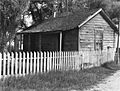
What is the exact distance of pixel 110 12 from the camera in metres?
41.2

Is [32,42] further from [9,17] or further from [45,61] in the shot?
[45,61]

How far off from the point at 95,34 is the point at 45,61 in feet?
35.6

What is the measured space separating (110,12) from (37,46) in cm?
1851

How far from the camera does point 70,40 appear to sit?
21.8m

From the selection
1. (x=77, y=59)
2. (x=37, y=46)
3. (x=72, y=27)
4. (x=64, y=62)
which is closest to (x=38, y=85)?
(x=64, y=62)

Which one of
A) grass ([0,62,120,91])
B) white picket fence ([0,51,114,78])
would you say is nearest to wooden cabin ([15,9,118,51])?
white picket fence ([0,51,114,78])

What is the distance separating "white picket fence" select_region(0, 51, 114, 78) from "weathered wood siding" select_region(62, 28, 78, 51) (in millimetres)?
3024

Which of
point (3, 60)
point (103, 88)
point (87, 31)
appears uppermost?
point (87, 31)

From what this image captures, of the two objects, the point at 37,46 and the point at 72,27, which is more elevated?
the point at 72,27

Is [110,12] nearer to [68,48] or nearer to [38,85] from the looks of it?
[68,48]

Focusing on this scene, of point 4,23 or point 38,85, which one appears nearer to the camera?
point 38,85

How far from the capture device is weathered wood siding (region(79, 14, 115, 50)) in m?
21.4

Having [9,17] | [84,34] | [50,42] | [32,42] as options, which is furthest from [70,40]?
[32,42]

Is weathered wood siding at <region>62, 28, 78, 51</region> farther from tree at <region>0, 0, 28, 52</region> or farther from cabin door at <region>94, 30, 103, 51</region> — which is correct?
tree at <region>0, 0, 28, 52</region>
